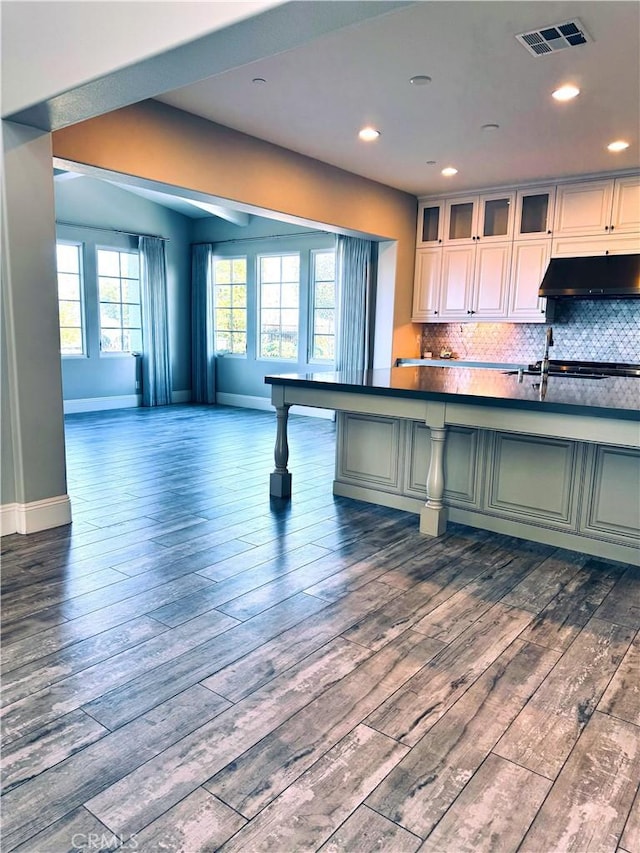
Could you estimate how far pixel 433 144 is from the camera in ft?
16.0

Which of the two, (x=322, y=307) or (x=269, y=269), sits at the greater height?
(x=269, y=269)

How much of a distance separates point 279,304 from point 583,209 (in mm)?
4194

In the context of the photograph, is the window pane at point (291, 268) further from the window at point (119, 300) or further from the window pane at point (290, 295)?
the window at point (119, 300)

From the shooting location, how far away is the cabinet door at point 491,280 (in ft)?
20.6

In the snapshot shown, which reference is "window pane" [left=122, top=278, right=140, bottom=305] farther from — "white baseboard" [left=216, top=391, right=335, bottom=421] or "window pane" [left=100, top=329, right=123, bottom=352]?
"white baseboard" [left=216, top=391, right=335, bottom=421]

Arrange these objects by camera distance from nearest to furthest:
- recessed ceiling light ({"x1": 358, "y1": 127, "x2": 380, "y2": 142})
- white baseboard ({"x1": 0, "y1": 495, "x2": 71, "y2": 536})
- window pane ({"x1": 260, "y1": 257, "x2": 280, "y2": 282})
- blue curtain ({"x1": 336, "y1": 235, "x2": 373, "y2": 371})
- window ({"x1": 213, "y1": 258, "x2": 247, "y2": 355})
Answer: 1. white baseboard ({"x1": 0, "y1": 495, "x2": 71, "y2": 536})
2. recessed ceiling light ({"x1": 358, "y1": 127, "x2": 380, "y2": 142})
3. blue curtain ({"x1": 336, "y1": 235, "x2": 373, "y2": 371})
4. window pane ({"x1": 260, "y1": 257, "x2": 280, "y2": 282})
5. window ({"x1": 213, "y1": 258, "x2": 247, "y2": 355})

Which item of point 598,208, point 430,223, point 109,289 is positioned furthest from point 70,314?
point 598,208

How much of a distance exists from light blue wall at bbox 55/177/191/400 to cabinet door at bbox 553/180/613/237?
18.3 feet

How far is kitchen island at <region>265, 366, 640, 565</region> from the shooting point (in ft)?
9.70

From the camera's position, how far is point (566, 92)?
12.2ft

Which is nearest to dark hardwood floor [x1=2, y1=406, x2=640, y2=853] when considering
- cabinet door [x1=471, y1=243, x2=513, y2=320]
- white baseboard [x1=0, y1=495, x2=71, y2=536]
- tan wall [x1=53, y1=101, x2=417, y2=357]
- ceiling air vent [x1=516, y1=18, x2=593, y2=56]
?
white baseboard [x1=0, y1=495, x2=71, y2=536]

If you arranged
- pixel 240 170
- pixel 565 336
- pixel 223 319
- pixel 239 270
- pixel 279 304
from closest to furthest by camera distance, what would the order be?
pixel 240 170, pixel 565 336, pixel 279 304, pixel 239 270, pixel 223 319

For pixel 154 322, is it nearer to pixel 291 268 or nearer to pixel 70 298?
pixel 70 298

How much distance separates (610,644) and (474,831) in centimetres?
119
